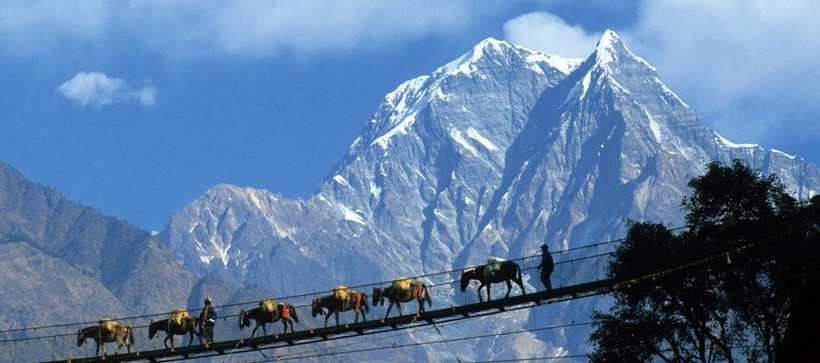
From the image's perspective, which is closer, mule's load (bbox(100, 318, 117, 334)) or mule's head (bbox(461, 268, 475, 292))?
mule's head (bbox(461, 268, 475, 292))

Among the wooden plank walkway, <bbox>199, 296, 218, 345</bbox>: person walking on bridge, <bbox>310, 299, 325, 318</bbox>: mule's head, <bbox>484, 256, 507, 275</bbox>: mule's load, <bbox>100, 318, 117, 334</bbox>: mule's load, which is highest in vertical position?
<bbox>484, 256, 507, 275</bbox>: mule's load

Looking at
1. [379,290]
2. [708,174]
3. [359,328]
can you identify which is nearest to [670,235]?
[708,174]

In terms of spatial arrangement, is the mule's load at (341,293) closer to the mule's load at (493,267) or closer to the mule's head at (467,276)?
the mule's head at (467,276)

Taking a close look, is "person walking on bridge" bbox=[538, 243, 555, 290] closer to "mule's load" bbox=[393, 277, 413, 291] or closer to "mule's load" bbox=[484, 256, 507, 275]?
"mule's load" bbox=[484, 256, 507, 275]

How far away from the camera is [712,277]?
89062 mm

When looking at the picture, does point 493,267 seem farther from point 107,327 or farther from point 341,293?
point 107,327

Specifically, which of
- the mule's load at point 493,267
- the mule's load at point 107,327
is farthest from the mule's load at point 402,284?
the mule's load at point 107,327

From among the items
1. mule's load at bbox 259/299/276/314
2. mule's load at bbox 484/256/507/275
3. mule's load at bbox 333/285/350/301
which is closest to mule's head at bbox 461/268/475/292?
mule's load at bbox 484/256/507/275

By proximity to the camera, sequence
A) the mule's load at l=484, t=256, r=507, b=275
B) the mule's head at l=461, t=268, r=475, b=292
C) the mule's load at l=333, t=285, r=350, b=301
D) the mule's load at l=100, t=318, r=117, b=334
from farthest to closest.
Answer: the mule's load at l=100, t=318, r=117, b=334 → the mule's head at l=461, t=268, r=475, b=292 → the mule's load at l=333, t=285, r=350, b=301 → the mule's load at l=484, t=256, r=507, b=275

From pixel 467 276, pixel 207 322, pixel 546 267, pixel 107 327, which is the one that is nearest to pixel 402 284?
pixel 467 276

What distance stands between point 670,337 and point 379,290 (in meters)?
19.0

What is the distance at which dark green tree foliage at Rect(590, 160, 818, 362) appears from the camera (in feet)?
255

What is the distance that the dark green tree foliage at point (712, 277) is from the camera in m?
77.8

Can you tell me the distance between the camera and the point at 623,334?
302 feet
